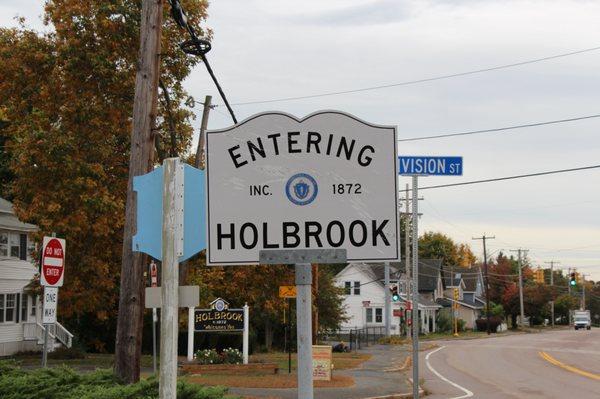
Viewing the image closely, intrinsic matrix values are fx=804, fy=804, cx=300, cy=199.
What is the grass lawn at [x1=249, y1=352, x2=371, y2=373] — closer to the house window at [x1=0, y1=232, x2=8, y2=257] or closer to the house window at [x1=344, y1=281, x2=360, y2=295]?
the house window at [x1=0, y1=232, x2=8, y2=257]

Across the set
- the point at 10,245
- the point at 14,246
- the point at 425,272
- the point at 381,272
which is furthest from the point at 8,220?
the point at 425,272

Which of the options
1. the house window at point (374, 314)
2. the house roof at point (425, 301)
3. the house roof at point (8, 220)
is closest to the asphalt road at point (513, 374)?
the house roof at point (8, 220)

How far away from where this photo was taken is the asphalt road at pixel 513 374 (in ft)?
71.3

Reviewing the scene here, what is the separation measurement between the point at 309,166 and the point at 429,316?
279 ft

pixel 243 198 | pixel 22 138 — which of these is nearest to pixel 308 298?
pixel 243 198

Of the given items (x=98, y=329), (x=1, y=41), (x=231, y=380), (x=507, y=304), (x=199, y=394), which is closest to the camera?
(x=199, y=394)

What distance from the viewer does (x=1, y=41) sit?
27344 mm

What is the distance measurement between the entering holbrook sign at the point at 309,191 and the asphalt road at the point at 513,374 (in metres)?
17.7

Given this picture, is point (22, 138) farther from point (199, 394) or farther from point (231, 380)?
point (199, 394)

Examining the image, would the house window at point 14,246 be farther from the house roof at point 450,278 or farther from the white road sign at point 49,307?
the house roof at point 450,278

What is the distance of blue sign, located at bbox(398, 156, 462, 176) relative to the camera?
29.4 feet

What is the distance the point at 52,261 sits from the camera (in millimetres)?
12070

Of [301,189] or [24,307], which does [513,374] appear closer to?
[24,307]

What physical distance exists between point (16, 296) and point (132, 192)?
29846mm
